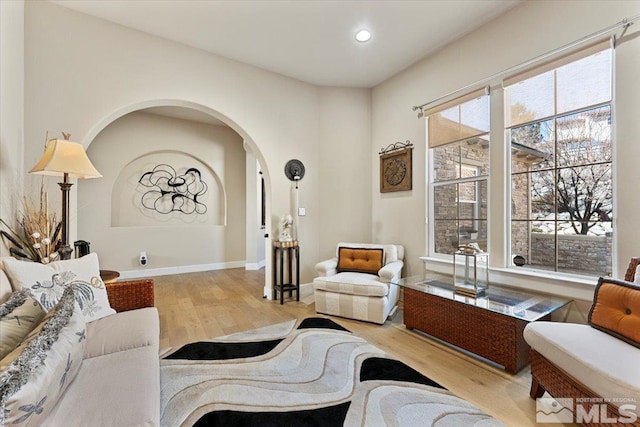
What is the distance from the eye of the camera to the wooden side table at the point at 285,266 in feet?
11.8

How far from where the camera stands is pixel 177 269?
533 centimetres

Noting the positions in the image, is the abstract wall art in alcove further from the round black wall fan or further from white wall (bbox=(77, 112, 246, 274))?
the round black wall fan

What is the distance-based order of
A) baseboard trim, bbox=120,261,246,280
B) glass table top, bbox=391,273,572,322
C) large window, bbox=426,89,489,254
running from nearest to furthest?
1. glass table top, bbox=391,273,572,322
2. large window, bbox=426,89,489,254
3. baseboard trim, bbox=120,261,246,280

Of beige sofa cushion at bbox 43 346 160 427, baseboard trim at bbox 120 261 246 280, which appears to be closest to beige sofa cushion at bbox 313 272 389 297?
beige sofa cushion at bbox 43 346 160 427

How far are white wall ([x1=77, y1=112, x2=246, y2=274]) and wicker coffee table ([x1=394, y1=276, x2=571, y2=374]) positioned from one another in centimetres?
422

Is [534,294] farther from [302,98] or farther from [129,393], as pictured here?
[302,98]

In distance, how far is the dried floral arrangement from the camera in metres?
2.07

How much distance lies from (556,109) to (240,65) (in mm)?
3354

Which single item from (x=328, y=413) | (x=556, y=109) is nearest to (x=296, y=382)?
(x=328, y=413)

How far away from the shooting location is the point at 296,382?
6.12 ft

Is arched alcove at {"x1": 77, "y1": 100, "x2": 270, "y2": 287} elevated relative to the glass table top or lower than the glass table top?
elevated

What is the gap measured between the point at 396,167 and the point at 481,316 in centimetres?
215

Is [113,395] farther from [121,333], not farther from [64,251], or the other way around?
[64,251]

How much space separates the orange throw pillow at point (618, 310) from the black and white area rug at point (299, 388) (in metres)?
0.83
